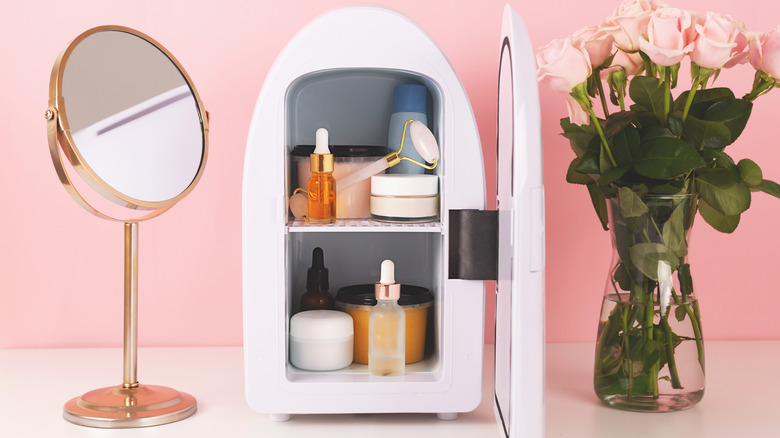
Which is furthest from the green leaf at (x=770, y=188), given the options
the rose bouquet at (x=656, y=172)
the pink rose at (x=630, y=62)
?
the pink rose at (x=630, y=62)

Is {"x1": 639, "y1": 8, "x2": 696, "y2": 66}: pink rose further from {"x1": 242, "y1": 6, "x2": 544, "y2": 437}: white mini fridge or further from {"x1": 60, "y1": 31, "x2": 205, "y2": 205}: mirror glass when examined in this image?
{"x1": 60, "y1": 31, "x2": 205, "y2": 205}: mirror glass

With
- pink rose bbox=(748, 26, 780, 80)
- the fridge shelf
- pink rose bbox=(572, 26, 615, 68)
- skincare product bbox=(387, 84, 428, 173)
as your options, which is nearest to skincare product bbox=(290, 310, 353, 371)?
the fridge shelf

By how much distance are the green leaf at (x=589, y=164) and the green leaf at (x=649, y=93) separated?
0.09 metres

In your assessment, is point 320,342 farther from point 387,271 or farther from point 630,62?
point 630,62

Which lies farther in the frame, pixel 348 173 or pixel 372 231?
pixel 348 173

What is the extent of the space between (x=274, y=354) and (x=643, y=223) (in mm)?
504

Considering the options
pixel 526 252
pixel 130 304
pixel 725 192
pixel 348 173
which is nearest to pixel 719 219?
pixel 725 192

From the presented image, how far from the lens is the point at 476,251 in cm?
93

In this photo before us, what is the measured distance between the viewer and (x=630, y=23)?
0.91m

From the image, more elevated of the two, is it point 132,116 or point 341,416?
point 132,116

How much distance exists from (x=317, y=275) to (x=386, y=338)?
157mm

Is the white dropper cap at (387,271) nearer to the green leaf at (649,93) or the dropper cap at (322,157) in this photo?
the dropper cap at (322,157)

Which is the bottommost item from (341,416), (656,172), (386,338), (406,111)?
(341,416)

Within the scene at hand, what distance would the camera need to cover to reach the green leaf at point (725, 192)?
0.94m
